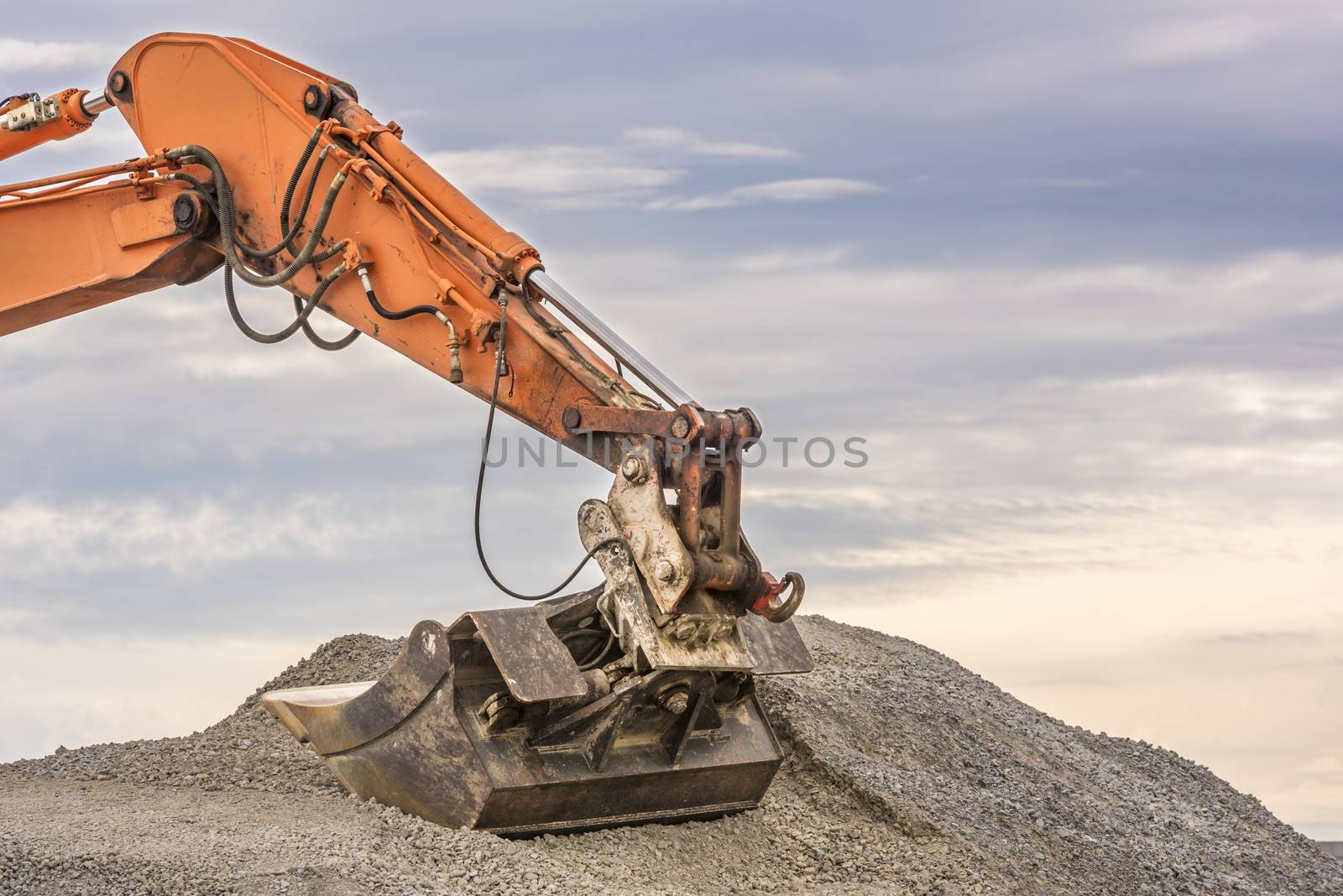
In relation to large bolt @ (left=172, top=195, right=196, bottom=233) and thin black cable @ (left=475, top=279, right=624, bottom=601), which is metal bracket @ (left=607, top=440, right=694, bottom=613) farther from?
large bolt @ (left=172, top=195, right=196, bottom=233)

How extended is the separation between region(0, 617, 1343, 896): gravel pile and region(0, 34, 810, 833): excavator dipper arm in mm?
276

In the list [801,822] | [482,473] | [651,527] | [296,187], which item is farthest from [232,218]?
[801,822]

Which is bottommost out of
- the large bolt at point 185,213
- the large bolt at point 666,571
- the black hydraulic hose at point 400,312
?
the large bolt at point 666,571

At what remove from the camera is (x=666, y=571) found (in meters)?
5.11

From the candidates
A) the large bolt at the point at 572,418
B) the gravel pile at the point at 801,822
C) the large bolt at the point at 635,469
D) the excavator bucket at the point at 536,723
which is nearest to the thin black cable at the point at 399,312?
the large bolt at the point at 572,418

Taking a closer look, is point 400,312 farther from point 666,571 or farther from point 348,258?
point 666,571

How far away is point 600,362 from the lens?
5641 millimetres

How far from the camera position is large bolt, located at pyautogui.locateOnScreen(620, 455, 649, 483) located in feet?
17.2

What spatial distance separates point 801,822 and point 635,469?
2.08 meters

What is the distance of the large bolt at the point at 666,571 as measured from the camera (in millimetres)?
5090

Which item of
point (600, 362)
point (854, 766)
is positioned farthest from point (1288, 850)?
point (600, 362)

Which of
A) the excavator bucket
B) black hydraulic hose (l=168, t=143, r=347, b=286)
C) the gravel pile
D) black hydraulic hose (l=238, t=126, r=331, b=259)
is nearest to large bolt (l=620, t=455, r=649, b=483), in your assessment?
the excavator bucket

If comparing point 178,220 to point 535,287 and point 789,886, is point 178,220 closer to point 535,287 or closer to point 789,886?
point 535,287

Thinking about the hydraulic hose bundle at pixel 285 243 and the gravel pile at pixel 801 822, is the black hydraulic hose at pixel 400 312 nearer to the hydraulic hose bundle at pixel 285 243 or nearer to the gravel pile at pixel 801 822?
the hydraulic hose bundle at pixel 285 243
